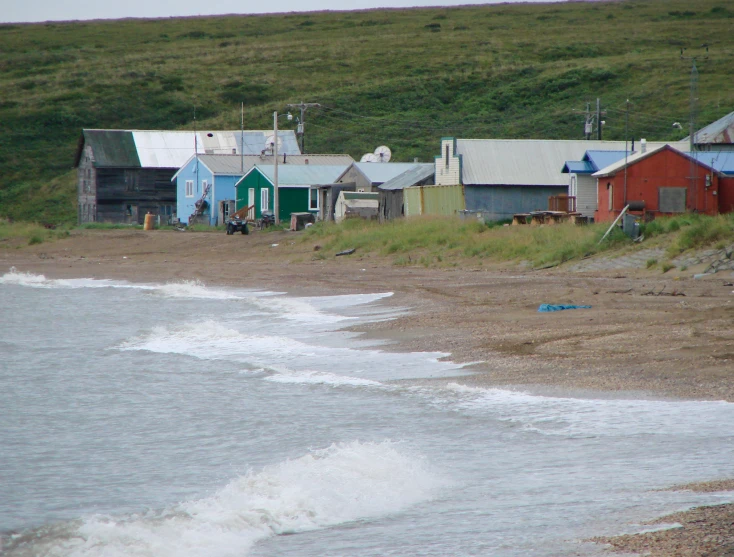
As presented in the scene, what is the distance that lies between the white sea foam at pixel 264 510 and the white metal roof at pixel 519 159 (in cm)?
3284

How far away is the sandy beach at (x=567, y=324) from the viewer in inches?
446

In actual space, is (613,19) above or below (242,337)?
above

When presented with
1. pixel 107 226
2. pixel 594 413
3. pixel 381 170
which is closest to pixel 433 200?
pixel 381 170

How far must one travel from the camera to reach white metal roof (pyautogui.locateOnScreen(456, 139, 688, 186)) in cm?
4125

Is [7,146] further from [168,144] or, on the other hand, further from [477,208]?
[477,208]

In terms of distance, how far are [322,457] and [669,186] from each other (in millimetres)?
27858

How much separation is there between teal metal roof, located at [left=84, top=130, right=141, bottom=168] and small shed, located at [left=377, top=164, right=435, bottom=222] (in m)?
20.1

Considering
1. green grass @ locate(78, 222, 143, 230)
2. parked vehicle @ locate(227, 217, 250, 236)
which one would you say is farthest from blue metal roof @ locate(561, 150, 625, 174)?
green grass @ locate(78, 222, 143, 230)

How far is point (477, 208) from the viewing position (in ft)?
135

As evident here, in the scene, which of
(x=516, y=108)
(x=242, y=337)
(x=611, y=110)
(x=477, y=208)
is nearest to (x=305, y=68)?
(x=516, y=108)

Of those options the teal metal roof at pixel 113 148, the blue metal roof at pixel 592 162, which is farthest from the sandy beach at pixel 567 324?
the teal metal roof at pixel 113 148

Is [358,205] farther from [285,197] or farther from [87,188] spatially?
[87,188]

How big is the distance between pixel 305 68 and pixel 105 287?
75.8m

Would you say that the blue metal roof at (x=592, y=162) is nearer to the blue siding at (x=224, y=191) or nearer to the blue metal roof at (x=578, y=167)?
the blue metal roof at (x=578, y=167)
